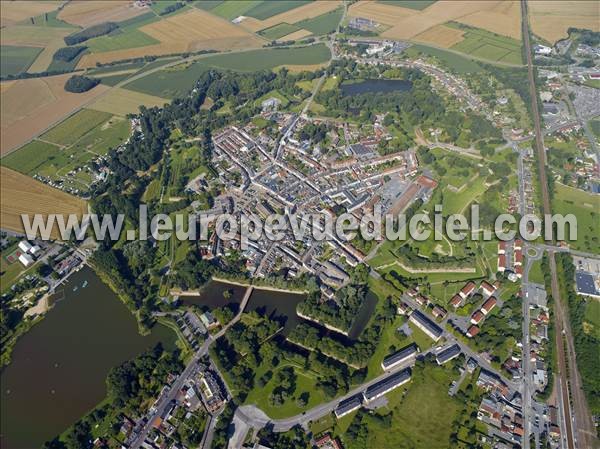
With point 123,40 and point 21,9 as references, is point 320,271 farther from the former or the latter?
point 21,9

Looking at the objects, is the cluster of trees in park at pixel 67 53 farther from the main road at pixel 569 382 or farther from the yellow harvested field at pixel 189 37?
the main road at pixel 569 382

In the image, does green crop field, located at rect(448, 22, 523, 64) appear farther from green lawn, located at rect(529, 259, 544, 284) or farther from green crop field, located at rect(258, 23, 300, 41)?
green lawn, located at rect(529, 259, 544, 284)

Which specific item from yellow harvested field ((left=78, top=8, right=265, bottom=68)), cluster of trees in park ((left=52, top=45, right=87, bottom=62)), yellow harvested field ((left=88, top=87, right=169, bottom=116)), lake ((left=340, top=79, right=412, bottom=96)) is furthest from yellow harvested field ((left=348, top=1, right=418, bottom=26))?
cluster of trees in park ((left=52, top=45, right=87, bottom=62))

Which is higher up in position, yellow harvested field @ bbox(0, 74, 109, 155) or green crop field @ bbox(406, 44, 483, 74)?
green crop field @ bbox(406, 44, 483, 74)

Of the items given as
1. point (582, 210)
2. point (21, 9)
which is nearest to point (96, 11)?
point (21, 9)

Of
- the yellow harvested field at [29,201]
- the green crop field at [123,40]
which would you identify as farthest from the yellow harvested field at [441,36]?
the yellow harvested field at [29,201]
